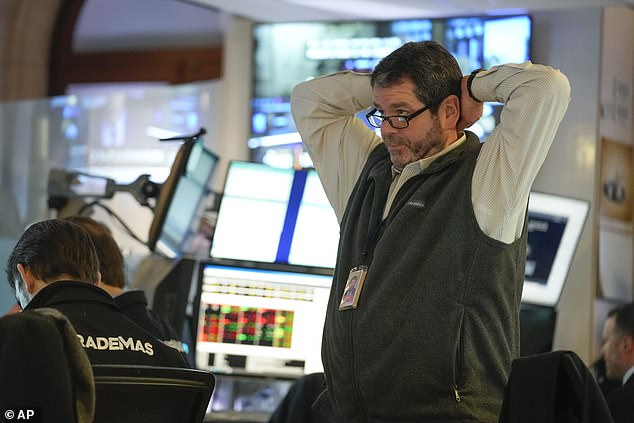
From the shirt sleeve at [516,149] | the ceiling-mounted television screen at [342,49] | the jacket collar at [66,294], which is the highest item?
the ceiling-mounted television screen at [342,49]

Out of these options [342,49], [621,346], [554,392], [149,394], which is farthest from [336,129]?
[342,49]

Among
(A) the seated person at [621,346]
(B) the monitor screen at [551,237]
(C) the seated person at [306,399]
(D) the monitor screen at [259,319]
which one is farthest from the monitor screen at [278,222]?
(A) the seated person at [621,346]

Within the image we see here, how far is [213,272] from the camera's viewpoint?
4039 mm

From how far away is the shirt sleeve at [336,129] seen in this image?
2.54m

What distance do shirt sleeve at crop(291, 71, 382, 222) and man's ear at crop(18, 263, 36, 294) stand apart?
689 millimetres

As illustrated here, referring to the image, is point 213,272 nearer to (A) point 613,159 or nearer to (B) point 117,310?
(B) point 117,310

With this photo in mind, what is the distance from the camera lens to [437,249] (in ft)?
7.02

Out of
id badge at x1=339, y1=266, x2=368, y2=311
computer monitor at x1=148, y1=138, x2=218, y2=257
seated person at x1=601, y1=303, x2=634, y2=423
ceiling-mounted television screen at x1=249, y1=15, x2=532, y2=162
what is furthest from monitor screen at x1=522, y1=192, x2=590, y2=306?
id badge at x1=339, y1=266, x2=368, y2=311

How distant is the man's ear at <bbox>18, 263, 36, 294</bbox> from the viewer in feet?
7.67

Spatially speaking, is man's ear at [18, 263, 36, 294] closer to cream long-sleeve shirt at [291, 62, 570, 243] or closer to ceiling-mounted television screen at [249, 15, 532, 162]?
cream long-sleeve shirt at [291, 62, 570, 243]

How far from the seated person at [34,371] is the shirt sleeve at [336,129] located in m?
0.97

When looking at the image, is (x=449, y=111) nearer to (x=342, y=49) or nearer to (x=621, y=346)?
(x=621, y=346)

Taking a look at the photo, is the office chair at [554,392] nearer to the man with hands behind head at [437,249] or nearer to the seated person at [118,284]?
the man with hands behind head at [437,249]

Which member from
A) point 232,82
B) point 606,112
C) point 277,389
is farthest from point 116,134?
point 606,112
